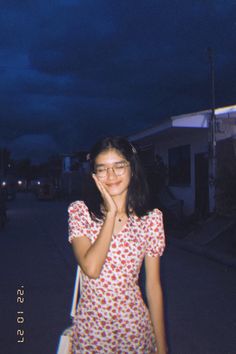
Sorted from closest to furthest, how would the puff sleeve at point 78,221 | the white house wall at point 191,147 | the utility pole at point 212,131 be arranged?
the puff sleeve at point 78,221
the utility pole at point 212,131
the white house wall at point 191,147

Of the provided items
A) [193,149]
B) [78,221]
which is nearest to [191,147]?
[193,149]

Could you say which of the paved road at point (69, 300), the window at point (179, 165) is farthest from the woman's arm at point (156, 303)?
the window at point (179, 165)

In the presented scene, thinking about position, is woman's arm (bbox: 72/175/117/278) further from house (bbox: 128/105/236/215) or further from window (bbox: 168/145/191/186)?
window (bbox: 168/145/191/186)

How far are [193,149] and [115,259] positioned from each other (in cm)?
1572

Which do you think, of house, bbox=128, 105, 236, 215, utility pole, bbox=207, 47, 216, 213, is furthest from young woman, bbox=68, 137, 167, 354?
utility pole, bbox=207, 47, 216, 213

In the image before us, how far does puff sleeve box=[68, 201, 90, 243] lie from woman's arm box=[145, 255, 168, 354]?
1.25 feet

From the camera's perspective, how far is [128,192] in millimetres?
2479

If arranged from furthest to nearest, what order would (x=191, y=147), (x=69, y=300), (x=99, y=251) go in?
(x=191, y=147) < (x=69, y=300) < (x=99, y=251)

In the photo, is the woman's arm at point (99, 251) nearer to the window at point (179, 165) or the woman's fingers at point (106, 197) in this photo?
the woman's fingers at point (106, 197)

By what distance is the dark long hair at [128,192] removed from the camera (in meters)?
2.33

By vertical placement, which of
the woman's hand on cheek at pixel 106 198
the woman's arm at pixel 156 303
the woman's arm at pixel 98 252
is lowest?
the woman's arm at pixel 156 303

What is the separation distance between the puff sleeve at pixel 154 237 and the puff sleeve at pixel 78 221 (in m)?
0.34

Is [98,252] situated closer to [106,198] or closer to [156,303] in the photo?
[106,198]

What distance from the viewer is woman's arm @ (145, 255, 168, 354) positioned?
2242 mm
